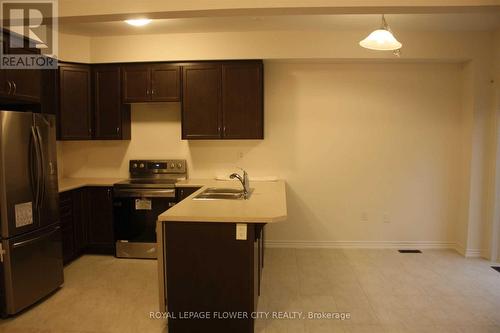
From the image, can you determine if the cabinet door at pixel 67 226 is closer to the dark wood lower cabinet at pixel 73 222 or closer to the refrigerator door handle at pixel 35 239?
the dark wood lower cabinet at pixel 73 222

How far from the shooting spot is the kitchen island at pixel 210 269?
7.87ft

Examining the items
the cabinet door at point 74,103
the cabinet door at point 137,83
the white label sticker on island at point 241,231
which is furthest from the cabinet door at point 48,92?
the white label sticker on island at point 241,231

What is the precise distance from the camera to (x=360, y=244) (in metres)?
4.45

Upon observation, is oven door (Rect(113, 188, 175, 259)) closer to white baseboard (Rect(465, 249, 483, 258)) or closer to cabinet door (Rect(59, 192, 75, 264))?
cabinet door (Rect(59, 192, 75, 264))

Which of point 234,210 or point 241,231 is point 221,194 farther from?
point 241,231

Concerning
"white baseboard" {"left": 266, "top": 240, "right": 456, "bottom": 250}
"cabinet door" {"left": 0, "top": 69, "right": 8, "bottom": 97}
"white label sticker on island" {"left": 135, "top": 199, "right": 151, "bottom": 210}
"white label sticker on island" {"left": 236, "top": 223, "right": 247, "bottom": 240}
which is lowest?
"white baseboard" {"left": 266, "top": 240, "right": 456, "bottom": 250}

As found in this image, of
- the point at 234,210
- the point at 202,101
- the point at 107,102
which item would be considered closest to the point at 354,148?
the point at 202,101

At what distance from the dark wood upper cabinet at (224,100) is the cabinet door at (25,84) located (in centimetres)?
153

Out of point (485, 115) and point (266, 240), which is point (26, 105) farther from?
point (485, 115)

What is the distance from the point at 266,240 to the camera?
4523 millimetres

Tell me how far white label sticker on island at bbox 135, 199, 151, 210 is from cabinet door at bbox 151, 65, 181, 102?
1.25 metres

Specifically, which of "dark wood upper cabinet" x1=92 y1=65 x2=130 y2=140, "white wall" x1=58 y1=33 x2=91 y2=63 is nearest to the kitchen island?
"dark wood upper cabinet" x1=92 y1=65 x2=130 y2=140

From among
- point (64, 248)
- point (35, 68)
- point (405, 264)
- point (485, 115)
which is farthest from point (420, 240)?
point (35, 68)

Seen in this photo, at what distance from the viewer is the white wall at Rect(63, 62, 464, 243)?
4.32 m
